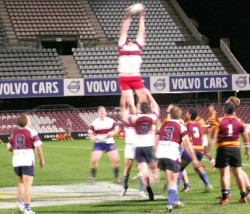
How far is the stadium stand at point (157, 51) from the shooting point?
159ft

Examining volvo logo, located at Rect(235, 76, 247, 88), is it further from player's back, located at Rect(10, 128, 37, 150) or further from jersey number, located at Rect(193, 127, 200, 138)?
player's back, located at Rect(10, 128, 37, 150)

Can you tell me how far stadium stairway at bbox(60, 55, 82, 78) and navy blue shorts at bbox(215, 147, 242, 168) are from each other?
33.8 metres

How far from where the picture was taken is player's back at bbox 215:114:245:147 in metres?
13.4

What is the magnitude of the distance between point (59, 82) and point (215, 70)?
38.3 ft

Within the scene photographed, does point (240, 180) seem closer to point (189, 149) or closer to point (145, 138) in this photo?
point (189, 149)

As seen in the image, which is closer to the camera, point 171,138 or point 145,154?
point 171,138

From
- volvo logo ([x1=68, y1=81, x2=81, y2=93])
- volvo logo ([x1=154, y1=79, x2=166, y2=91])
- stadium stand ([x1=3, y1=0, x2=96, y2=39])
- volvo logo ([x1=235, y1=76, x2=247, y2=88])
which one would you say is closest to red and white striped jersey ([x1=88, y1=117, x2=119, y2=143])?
volvo logo ([x1=68, y1=81, x2=81, y2=93])

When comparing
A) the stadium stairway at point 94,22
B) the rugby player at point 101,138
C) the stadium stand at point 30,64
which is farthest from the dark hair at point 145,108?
the stadium stairway at point 94,22

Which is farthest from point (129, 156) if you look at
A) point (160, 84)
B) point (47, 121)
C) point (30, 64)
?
point (30, 64)

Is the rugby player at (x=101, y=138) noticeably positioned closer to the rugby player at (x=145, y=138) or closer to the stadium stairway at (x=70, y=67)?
the rugby player at (x=145, y=138)

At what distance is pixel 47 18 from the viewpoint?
5116 centimetres

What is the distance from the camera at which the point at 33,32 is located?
163 feet

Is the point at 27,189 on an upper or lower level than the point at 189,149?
lower

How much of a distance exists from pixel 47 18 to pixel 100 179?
108ft
